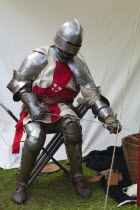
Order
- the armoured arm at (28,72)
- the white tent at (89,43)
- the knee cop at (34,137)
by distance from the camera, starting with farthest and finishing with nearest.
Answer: the white tent at (89,43) < the armoured arm at (28,72) < the knee cop at (34,137)

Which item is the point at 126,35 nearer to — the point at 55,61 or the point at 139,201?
the point at 55,61

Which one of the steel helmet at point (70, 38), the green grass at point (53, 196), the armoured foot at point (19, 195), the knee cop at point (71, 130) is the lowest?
the green grass at point (53, 196)

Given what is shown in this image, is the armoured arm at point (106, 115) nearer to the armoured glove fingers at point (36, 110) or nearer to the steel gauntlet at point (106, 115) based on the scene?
the steel gauntlet at point (106, 115)

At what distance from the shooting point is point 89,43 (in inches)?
170

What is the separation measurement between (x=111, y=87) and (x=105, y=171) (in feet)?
3.45

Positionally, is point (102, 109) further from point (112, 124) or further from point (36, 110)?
point (36, 110)

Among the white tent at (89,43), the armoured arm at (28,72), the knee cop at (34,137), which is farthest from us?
the white tent at (89,43)

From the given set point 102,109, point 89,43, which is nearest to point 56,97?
point 102,109

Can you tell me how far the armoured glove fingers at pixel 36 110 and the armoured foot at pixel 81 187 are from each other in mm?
610

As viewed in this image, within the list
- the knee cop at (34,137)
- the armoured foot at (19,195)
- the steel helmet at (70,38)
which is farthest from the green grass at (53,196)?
the steel helmet at (70,38)

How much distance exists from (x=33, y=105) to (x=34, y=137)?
9.7 inches

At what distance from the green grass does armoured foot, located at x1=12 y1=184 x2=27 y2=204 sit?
0.03m

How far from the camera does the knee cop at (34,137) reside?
3121mm

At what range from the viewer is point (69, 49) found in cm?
324
